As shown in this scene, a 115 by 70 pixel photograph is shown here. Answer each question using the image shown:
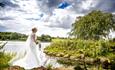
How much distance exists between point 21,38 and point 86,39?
5.07m

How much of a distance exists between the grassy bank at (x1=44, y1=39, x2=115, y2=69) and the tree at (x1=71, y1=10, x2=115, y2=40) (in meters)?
0.93

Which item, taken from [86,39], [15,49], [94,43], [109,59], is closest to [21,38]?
[15,49]

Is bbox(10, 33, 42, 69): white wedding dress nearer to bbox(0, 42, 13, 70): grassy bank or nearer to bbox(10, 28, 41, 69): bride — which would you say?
bbox(10, 28, 41, 69): bride

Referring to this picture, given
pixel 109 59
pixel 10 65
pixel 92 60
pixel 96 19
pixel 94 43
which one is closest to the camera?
pixel 10 65

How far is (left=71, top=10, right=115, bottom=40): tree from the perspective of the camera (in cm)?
1388

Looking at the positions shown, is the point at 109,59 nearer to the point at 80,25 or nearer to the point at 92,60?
the point at 92,60

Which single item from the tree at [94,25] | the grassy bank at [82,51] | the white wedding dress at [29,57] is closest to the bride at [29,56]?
the white wedding dress at [29,57]

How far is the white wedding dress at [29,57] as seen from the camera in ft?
25.1

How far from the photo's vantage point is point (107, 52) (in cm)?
1210

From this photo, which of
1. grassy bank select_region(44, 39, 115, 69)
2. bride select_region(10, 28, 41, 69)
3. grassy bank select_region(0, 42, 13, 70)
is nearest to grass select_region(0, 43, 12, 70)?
grassy bank select_region(0, 42, 13, 70)

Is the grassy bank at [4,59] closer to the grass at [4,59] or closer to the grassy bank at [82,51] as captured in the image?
the grass at [4,59]

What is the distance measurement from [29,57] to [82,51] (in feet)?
17.1

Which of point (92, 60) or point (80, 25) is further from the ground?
point (80, 25)

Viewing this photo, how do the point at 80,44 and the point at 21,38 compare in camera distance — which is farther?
the point at 80,44
